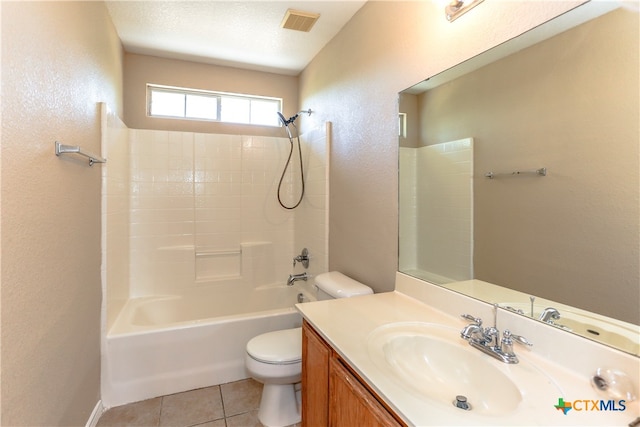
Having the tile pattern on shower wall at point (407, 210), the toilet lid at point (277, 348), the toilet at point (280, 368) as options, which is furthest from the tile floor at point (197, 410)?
the tile pattern on shower wall at point (407, 210)

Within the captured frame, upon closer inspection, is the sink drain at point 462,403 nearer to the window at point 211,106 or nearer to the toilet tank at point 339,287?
the toilet tank at point 339,287

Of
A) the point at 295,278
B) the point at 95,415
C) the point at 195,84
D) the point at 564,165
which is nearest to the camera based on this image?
the point at 564,165

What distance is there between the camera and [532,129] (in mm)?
1043

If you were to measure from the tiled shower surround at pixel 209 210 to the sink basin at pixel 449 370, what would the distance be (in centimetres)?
138

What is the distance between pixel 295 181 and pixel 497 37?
7.58 ft

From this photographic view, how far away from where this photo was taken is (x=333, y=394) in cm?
111

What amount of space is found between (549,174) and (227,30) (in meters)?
2.38

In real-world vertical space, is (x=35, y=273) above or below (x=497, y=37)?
below

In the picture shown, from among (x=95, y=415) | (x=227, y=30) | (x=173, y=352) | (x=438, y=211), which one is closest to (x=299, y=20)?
(x=227, y=30)

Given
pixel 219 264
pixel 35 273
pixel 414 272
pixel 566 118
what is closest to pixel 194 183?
pixel 219 264

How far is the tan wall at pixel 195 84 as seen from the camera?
9.23 feet

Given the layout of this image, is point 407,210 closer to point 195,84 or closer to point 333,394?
point 333,394

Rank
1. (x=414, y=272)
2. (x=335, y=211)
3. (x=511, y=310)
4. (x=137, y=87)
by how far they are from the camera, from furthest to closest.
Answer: (x=137, y=87) < (x=335, y=211) < (x=414, y=272) < (x=511, y=310)

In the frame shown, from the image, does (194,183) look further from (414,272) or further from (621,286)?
(621,286)
